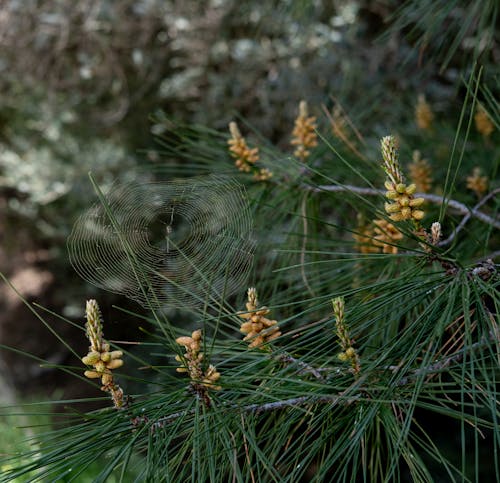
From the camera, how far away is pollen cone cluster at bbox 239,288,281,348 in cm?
56

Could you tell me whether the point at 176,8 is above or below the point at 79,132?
above

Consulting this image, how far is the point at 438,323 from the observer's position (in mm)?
512

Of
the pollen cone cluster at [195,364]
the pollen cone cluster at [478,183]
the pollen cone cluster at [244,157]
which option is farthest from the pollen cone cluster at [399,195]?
the pollen cone cluster at [478,183]

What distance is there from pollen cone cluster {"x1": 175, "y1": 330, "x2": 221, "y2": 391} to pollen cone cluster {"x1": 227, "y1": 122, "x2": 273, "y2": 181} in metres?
0.42

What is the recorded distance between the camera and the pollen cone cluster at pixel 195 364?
0.51 m

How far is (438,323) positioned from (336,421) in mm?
137

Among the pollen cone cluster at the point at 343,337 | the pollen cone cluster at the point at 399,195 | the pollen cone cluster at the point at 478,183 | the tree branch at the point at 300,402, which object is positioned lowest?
the pollen cone cluster at the point at 478,183

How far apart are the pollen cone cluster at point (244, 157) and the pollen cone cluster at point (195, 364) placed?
1.39 ft

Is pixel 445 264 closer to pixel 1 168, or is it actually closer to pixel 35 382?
pixel 1 168

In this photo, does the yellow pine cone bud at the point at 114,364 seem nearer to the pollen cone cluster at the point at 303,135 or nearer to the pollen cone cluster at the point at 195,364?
the pollen cone cluster at the point at 195,364

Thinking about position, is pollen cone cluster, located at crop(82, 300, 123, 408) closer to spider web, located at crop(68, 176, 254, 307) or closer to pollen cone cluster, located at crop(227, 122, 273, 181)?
spider web, located at crop(68, 176, 254, 307)

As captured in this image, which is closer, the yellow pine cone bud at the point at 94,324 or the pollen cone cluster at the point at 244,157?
the yellow pine cone bud at the point at 94,324

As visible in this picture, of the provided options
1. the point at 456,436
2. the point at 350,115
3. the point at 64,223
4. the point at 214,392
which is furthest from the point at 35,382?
the point at 214,392

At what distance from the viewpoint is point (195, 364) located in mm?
521
